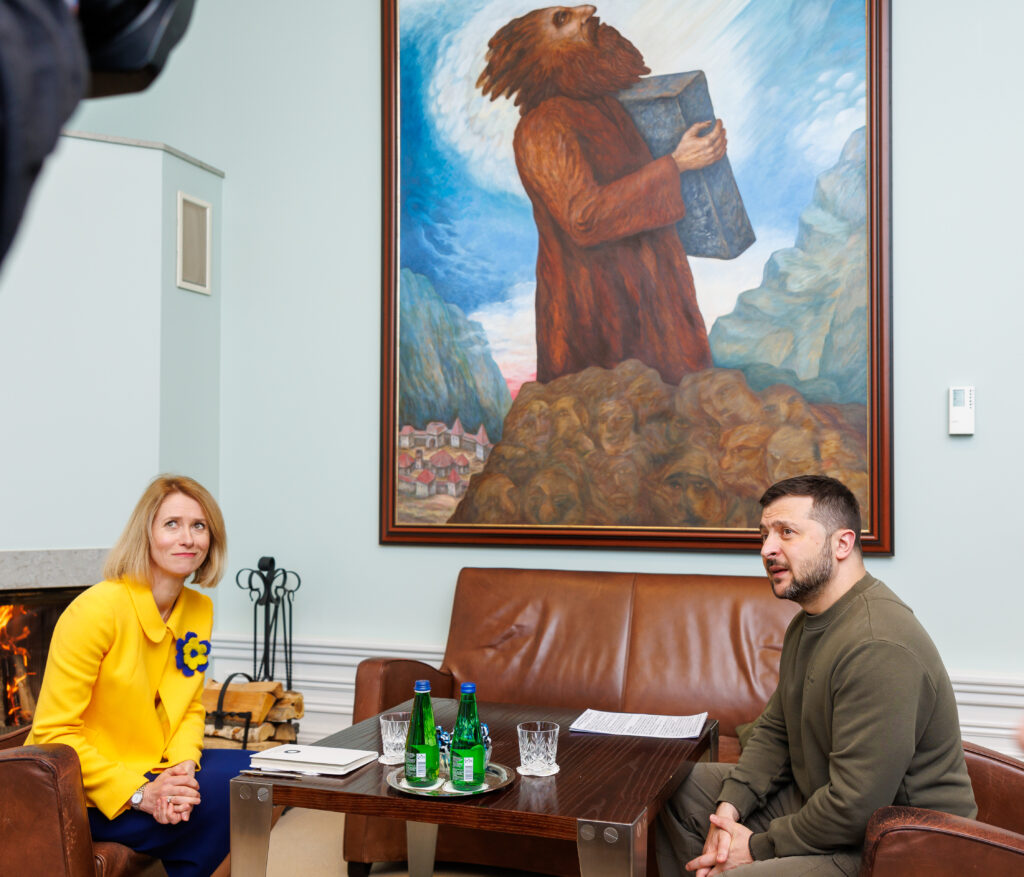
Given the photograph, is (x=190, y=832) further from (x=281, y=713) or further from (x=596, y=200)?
(x=596, y=200)

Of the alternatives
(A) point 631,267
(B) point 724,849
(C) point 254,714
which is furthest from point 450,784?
(A) point 631,267

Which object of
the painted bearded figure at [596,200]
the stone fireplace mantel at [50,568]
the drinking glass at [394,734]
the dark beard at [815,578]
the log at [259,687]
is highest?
the painted bearded figure at [596,200]

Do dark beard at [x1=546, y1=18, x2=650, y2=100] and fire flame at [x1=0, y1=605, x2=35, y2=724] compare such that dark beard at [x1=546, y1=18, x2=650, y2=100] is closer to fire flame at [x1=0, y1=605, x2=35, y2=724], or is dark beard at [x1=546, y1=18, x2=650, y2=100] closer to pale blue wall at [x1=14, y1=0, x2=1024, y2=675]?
pale blue wall at [x1=14, y1=0, x2=1024, y2=675]

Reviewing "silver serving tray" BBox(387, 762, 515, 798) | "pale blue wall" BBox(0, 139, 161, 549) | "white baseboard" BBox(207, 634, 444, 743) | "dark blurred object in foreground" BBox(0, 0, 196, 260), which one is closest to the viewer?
"dark blurred object in foreground" BBox(0, 0, 196, 260)

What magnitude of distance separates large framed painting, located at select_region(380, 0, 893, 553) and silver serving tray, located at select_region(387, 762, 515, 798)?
1637mm

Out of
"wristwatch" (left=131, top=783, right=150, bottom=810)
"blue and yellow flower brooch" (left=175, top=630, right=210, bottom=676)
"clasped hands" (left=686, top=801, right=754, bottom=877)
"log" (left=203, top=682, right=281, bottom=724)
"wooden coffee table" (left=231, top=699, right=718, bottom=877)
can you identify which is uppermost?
"blue and yellow flower brooch" (left=175, top=630, right=210, bottom=676)

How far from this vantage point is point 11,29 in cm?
52

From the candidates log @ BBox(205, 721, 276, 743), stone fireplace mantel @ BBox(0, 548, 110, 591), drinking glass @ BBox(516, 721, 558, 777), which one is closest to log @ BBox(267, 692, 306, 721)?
log @ BBox(205, 721, 276, 743)

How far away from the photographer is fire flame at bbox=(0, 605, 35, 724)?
3.67m

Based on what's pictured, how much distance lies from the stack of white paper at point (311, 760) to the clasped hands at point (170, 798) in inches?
10.2

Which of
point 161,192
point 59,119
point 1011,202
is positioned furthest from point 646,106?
point 59,119

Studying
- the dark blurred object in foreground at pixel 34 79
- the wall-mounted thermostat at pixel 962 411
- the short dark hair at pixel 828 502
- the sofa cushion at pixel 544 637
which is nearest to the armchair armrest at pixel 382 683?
the sofa cushion at pixel 544 637

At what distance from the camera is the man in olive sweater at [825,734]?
1.90 meters

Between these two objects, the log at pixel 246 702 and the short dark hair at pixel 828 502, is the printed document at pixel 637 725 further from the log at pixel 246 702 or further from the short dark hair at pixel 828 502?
the log at pixel 246 702
